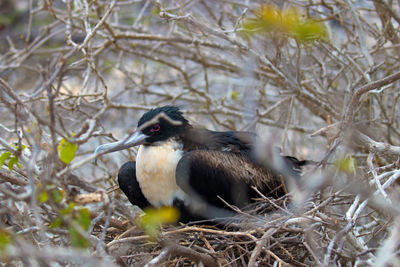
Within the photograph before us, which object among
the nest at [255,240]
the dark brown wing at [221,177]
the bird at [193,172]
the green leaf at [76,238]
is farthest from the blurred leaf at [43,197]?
the dark brown wing at [221,177]

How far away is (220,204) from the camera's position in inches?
117

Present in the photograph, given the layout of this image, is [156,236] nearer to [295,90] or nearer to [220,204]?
[220,204]

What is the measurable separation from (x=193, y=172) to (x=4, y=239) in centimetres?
135

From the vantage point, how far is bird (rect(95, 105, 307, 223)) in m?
2.88

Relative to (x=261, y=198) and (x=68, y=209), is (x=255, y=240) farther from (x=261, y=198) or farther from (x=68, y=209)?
(x=68, y=209)

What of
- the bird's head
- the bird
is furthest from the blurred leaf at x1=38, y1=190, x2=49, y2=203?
the bird's head

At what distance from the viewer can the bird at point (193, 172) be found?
2.88m

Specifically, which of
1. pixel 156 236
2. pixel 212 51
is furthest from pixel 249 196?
pixel 212 51

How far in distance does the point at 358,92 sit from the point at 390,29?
139cm

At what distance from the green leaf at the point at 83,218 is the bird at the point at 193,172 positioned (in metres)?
0.95

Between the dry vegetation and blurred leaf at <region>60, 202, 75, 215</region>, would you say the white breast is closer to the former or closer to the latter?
the dry vegetation

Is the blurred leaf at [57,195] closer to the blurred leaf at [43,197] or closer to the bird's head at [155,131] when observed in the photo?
the blurred leaf at [43,197]

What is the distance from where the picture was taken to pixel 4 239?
1.61 m

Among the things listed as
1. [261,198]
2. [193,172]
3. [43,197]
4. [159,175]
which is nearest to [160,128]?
[159,175]
